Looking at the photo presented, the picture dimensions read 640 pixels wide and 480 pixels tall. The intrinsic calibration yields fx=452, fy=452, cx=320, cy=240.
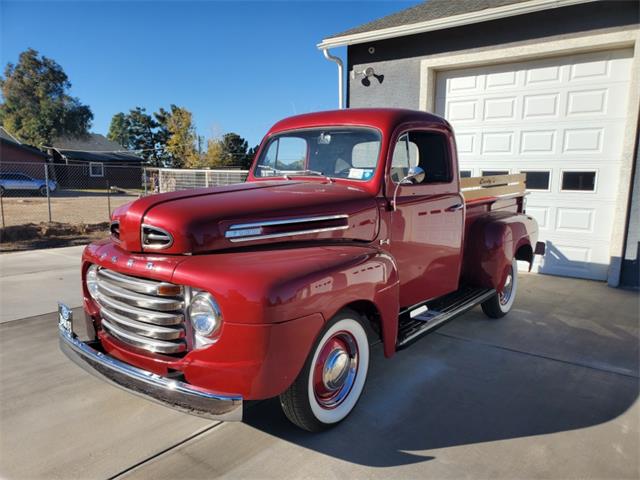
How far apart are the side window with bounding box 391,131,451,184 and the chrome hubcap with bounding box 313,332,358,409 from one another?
1.42m

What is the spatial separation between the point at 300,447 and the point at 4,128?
158ft

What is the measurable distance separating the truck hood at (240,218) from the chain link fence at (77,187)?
812 centimetres

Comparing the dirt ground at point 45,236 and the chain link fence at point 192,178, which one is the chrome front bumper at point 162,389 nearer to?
the dirt ground at point 45,236

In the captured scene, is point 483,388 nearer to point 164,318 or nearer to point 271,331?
point 271,331

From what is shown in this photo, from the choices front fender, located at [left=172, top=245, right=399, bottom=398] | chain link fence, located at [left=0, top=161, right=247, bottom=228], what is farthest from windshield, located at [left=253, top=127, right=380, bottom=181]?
chain link fence, located at [left=0, top=161, right=247, bottom=228]

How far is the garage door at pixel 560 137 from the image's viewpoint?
653 centimetres

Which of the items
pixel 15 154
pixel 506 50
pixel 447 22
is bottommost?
pixel 15 154

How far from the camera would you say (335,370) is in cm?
285

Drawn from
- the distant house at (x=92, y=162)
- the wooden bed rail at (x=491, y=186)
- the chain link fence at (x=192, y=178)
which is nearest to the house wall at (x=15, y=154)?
the distant house at (x=92, y=162)

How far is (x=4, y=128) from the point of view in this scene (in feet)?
132

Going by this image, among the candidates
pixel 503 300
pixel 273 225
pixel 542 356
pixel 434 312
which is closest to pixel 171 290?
pixel 273 225

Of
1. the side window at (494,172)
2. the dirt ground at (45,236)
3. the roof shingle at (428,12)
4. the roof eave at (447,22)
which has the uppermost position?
the roof shingle at (428,12)

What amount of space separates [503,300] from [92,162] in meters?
38.3

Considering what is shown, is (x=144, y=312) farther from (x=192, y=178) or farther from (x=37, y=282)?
(x=192, y=178)
